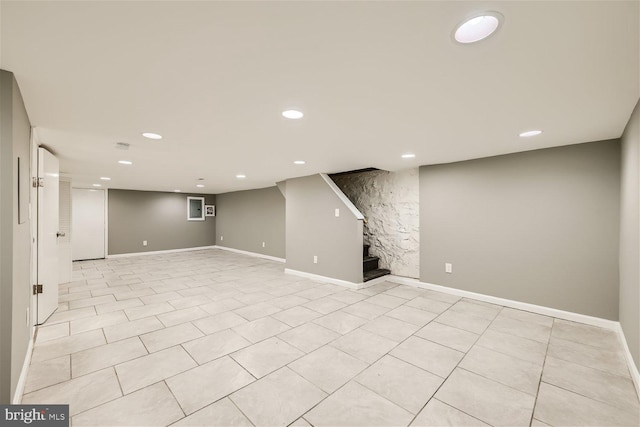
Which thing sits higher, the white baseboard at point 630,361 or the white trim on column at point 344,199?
the white trim on column at point 344,199

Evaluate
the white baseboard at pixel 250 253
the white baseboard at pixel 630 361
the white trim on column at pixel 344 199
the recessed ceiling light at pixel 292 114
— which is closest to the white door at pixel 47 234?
the recessed ceiling light at pixel 292 114

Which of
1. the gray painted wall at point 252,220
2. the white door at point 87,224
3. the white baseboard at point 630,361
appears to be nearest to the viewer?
the white baseboard at point 630,361

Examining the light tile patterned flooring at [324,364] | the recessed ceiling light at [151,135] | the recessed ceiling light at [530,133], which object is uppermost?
the recessed ceiling light at [151,135]

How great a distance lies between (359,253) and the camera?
14.8ft

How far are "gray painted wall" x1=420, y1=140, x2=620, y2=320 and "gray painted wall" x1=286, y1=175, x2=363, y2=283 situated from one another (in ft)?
4.23

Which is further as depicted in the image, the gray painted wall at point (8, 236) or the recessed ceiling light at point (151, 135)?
Answer: the recessed ceiling light at point (151, 135)

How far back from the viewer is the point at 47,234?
2992 millimetres

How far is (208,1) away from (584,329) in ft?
14.5

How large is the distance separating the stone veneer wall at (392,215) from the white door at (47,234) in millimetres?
4872

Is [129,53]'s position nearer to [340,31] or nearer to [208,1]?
[208,1]

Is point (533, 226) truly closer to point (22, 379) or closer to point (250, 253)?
point (22, 379)

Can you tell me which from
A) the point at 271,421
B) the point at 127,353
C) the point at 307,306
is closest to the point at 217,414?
the point at 271,421

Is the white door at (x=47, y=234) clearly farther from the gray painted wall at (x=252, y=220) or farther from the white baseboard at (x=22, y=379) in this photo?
the gray painted wall at (x=252, y=220)

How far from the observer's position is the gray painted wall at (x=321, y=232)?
4.59 meters
